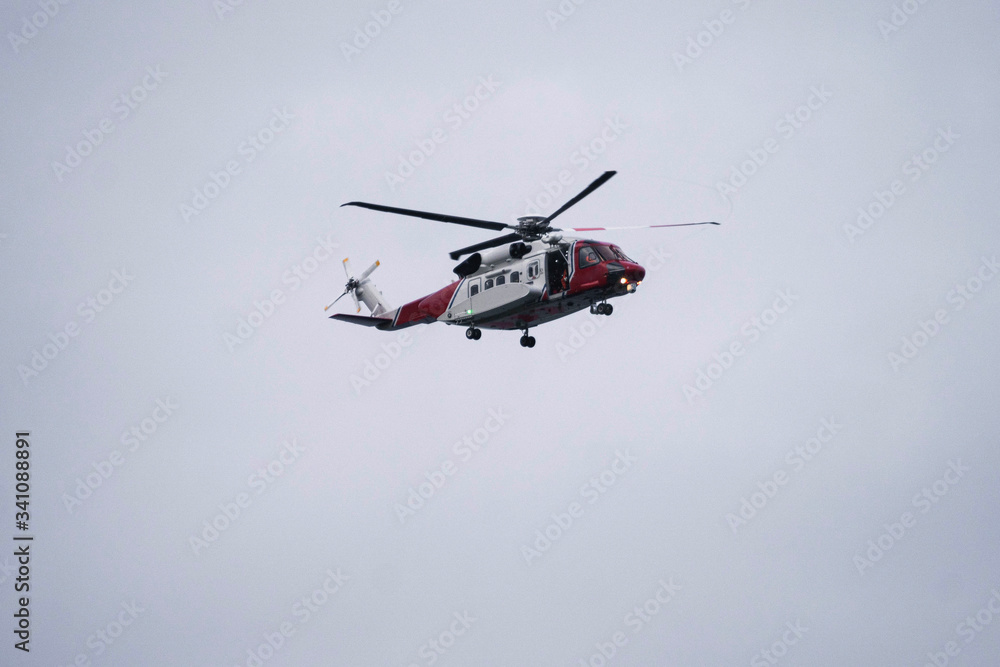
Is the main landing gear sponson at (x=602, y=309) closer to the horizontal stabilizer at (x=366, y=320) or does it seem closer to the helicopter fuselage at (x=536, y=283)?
the helicopter fuselage at (x=536, y=283)

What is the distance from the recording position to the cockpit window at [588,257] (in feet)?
150

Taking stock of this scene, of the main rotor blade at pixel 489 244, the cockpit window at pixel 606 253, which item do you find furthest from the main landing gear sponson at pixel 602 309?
the main rotor blade at pixel 489 244

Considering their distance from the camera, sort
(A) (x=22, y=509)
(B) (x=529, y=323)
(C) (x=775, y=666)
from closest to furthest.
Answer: (B) (x=529, y=323) → (A) (x=22, y=509) → (C) (x=775, y=666)

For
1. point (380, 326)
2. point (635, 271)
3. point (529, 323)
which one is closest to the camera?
point (635, 271)

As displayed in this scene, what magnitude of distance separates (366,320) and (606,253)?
1282 centimetres

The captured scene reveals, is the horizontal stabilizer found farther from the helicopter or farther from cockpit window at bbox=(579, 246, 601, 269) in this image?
cockpit window at bbox=(579, 246, 601, 269)

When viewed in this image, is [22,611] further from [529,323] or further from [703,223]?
[703,223]

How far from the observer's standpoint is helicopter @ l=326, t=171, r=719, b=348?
149ft

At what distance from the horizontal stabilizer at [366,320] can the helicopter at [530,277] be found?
434 cm

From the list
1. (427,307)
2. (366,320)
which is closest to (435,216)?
(427,307)

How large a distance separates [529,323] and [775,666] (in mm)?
58644

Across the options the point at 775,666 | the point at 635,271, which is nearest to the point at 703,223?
the point at 635,271

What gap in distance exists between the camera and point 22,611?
58312mm

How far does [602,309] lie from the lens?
1791 inches
